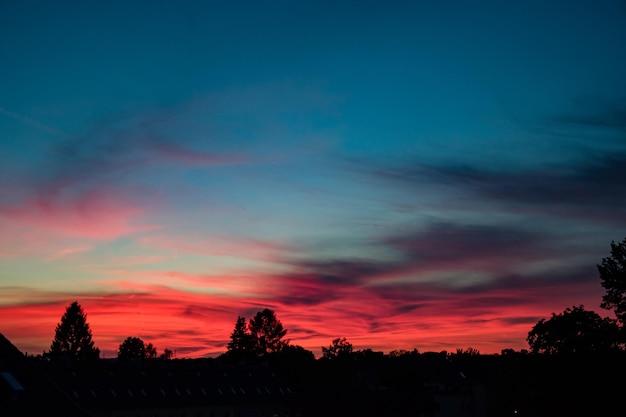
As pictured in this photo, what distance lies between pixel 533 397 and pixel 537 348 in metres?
5.95

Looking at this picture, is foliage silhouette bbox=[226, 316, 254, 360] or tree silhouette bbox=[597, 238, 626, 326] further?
foliage silhouette bbox=[226, 316, 254, 360]

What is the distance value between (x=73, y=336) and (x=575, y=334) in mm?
125160

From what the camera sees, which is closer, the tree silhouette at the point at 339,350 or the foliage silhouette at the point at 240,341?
the tree silhouette at the point at 339,350

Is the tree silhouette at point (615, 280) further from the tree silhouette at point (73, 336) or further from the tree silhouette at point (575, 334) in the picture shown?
the tree silhouette at point (73, 336)

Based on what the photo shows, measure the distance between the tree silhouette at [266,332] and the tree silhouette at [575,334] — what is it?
105054mm

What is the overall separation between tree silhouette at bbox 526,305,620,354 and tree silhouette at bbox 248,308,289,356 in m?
105

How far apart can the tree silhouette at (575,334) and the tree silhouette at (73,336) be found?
11527 centimetres

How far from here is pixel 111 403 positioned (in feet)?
293

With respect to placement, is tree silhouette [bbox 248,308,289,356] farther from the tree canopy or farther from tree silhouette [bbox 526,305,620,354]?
tree silhouette [bbox 526,305,620,354]

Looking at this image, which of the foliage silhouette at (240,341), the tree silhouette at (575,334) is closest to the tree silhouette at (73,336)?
the foliage silhouette at (240,341)

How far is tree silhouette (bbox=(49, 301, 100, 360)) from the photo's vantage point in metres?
167

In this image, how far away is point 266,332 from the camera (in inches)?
7185

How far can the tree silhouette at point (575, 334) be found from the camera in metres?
75.2

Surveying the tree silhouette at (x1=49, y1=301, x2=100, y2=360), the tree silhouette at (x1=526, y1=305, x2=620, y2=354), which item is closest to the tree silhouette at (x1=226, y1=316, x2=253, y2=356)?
the tree silhouette at (x1=49, y1=301, x2=100, y2=360)
